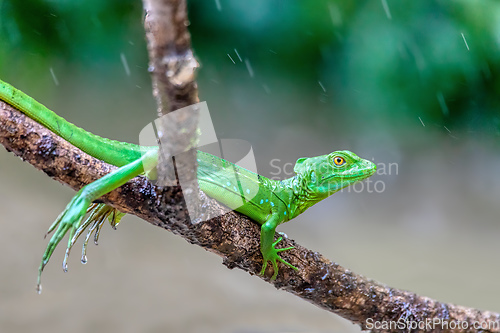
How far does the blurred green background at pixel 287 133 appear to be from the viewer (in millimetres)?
5176

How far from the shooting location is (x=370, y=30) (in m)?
5.62

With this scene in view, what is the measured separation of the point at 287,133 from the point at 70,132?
15.6 feet

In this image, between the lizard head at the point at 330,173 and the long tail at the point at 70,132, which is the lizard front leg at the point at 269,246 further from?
the long tail at the point at 70,132

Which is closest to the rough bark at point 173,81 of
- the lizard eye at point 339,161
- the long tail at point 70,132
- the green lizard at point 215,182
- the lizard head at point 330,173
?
the green lizard at point 215,182

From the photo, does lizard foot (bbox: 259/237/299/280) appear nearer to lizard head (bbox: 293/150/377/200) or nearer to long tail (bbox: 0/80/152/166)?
lizard head (bbox: 293/150/377/200)

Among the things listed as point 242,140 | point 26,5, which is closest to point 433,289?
point 242,140

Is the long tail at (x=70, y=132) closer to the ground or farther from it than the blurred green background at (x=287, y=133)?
closer to the ground

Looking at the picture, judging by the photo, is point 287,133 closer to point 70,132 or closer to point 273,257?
point 273,257

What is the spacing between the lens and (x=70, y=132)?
224cm

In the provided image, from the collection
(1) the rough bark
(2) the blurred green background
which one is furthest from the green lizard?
(2) the blurred green background

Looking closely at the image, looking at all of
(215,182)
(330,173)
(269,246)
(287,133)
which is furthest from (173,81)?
(287,133)

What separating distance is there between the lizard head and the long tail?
3.82 feet

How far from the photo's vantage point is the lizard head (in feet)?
9.59

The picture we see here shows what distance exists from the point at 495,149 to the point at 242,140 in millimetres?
3870
